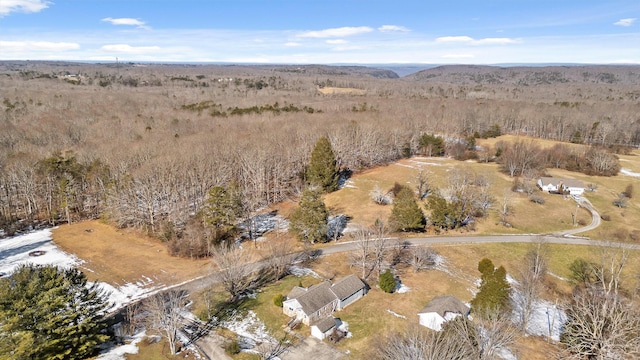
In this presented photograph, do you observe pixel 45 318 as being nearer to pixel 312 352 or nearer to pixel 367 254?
pixel 312 352

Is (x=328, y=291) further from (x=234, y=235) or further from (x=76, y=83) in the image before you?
(x=76, y=83)

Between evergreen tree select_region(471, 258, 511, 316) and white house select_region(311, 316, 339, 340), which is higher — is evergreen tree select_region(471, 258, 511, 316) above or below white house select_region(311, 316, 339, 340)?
above

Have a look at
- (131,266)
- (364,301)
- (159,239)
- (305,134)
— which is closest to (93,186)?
(159,239)

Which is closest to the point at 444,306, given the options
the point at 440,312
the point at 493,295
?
the point at 440,312

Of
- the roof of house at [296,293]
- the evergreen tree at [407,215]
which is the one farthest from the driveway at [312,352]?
the evergreen tree at [407,215]

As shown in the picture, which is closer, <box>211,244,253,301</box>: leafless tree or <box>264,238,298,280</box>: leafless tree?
<box>211,244,253,301</box>: leafless tree

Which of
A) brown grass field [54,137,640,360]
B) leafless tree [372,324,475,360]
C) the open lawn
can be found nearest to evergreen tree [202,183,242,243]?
brown grass field [54,137,640,360]

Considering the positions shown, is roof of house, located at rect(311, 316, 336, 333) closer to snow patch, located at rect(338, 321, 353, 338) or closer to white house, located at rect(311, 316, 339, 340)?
white house, located at rect(311, 316, 339, 340)
